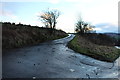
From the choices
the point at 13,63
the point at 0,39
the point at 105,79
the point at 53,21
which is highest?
the point at 53,21

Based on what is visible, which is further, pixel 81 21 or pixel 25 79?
pixel 81 21

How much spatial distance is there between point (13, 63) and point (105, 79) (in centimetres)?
590

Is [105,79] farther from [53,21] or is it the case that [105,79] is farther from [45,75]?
[53,21]

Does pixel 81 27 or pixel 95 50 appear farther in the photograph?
pixel 81 27

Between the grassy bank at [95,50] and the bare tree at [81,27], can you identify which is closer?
the grassy bank at [95,50]

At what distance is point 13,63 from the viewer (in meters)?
11.7

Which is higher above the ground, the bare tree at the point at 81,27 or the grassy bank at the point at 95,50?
the bare tree at the point at 81,27

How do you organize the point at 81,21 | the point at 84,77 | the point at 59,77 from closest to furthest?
the point at 59,77 < the point at 84,77 < the point at 81,21

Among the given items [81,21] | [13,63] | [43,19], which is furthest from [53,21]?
[13,63]

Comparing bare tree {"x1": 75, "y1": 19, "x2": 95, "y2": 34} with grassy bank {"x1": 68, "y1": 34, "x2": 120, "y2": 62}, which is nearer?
grassy bank {"x1": 68, "y1": 34, "x2": 120, "y2": 62}

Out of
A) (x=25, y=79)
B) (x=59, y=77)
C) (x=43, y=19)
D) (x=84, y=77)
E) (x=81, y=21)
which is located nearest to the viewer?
(x=25, y=79)

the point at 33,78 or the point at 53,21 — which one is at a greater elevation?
the point at 53,21

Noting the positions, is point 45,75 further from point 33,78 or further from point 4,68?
point 4,68

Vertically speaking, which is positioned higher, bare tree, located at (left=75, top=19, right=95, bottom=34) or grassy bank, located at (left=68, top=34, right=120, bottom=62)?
bare tree, located at (left=75, top=19, right=95, bottom=34)
